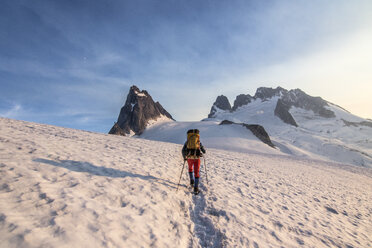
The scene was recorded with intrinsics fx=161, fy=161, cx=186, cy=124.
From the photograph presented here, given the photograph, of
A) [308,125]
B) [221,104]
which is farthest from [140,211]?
[221,104]

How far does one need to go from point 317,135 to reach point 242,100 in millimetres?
79730

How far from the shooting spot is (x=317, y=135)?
80.9 m

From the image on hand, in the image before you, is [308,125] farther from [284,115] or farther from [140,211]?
[140,211]

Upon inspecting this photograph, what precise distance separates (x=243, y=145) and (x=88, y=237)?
33.1m

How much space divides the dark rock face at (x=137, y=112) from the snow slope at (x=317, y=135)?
A: 33.9 meters

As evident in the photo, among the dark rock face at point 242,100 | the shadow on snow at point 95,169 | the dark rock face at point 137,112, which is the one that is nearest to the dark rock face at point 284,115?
the dark rock face at point 242,100

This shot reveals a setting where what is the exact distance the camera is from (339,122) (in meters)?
114

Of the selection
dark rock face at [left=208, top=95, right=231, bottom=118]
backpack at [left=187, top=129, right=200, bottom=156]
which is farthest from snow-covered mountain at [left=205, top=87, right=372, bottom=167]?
backpack at [left=187, top=129, right=200, bottom=156]

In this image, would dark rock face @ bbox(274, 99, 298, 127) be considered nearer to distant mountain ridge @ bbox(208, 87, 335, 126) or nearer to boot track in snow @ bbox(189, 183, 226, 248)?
distant mountain ridge @ bbox(208, 87, 335, 126)

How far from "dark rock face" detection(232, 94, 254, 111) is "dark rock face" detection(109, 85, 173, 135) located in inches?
3069

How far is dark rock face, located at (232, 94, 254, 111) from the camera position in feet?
494

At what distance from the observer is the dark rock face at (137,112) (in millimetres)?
77656

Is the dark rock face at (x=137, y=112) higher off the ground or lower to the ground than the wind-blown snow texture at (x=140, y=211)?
higher

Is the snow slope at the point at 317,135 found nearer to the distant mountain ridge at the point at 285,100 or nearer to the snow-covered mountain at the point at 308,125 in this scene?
the snow-covered mountain at the point at 308,125
